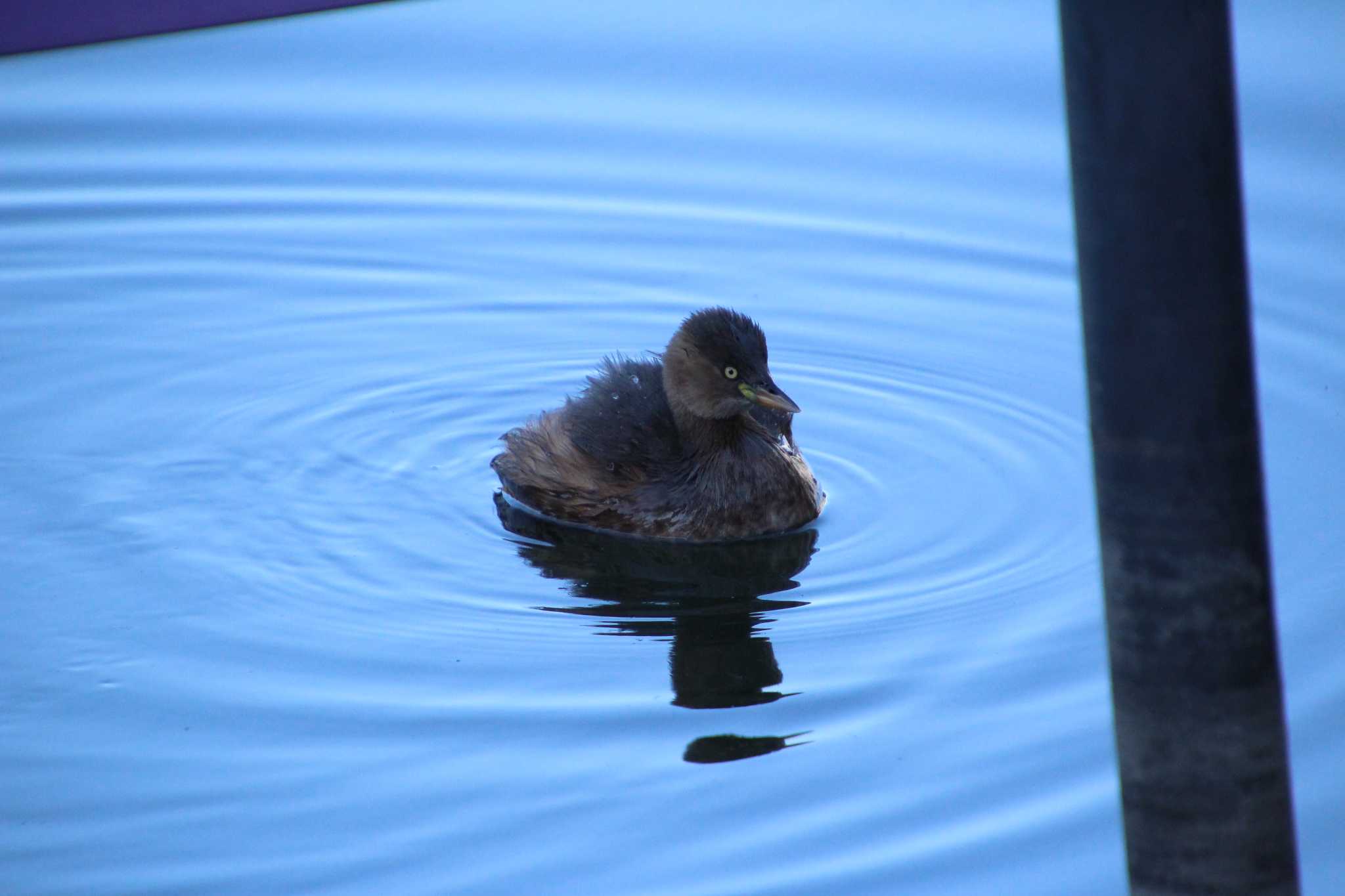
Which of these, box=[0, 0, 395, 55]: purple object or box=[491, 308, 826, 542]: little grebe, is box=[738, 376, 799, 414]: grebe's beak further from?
box=[0, 0, 395, 55]: purple object

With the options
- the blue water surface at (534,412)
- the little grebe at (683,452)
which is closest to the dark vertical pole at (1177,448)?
the blue water surface at (534,412)

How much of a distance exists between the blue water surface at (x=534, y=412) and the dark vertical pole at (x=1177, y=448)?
5.73ft

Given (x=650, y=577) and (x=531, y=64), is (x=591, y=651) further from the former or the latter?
(x=531, y=64)

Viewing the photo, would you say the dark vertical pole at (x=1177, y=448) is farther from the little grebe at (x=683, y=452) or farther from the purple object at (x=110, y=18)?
the purple object at (x=110, y=18)

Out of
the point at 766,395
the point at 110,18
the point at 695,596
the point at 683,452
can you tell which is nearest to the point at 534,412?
the point at 683,452

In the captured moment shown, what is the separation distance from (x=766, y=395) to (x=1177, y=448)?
4464 mm

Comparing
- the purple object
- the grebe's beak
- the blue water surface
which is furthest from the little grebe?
the purple object

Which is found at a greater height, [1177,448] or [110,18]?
[110,18]

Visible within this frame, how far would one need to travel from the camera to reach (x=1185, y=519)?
2717 mm

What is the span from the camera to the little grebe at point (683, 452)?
280 inches

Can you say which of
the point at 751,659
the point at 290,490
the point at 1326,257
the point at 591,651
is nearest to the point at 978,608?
the point at 751,659

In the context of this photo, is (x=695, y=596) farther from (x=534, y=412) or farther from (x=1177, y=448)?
(x=1177, y=448)

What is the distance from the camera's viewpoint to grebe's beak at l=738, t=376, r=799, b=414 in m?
7.07

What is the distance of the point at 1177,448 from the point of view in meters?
2.68
